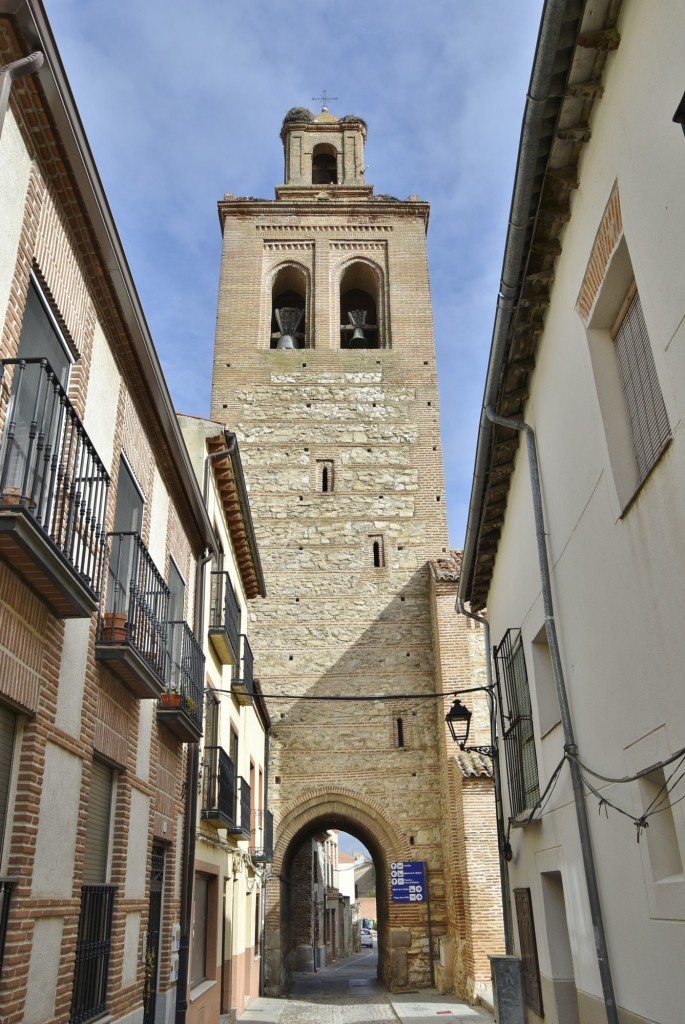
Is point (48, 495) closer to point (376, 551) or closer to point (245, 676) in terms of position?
point (245, 676)

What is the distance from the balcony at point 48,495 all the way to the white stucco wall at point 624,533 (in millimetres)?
3050

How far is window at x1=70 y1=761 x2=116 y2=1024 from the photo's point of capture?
5.86 meters

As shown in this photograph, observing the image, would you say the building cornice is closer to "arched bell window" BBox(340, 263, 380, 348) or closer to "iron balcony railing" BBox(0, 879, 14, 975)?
"iron balcony railing" BBox(0, 879, 14, 975)

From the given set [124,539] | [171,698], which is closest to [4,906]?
[124,539]

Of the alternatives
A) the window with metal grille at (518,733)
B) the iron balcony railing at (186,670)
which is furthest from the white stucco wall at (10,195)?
the window with metal grille at (518,733)

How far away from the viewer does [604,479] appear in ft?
16.2

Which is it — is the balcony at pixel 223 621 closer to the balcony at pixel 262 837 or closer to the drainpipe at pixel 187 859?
the drainpipe at pixel 187 859

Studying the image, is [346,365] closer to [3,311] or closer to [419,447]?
[419,447]

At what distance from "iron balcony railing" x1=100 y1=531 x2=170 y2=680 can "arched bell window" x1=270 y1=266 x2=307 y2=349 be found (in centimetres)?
1545

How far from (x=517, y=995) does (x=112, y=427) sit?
5.95 meters

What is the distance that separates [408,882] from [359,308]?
627 inches

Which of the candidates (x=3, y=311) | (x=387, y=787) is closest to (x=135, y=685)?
(x=3, y=311)

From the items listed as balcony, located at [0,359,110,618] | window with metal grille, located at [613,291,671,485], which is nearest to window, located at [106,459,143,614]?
balcony, located at [0,359,110,618]

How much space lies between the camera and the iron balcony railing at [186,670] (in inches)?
337
